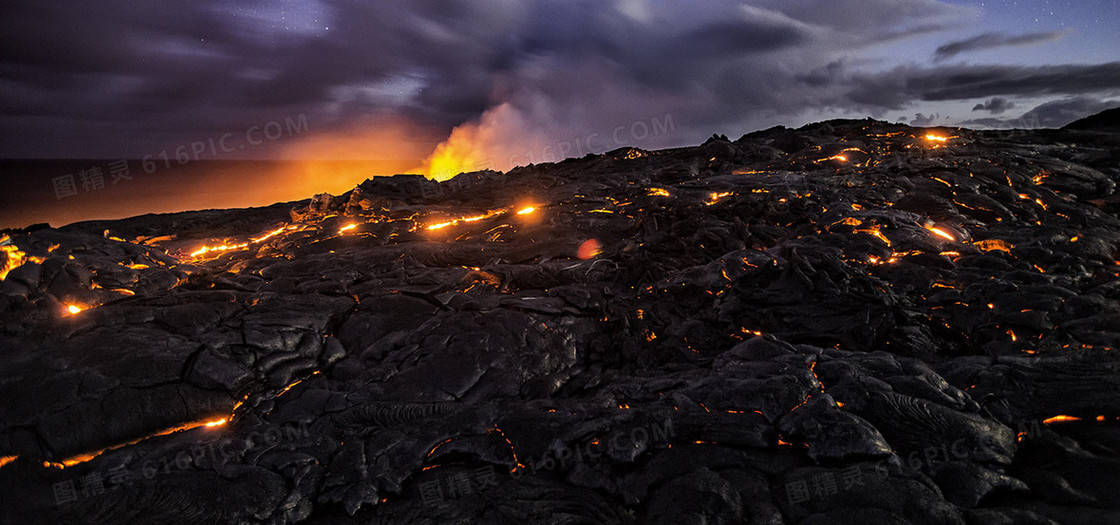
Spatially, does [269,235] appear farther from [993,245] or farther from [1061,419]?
[993,245]

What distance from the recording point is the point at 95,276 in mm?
8352

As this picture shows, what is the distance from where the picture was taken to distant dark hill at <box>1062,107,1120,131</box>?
21953 mm

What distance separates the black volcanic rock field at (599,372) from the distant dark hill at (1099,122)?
15.0 metres

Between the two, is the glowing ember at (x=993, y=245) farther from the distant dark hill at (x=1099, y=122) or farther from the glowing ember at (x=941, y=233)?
the distant dark hill at (x=1099, y=122)

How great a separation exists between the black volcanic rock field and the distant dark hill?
15.0m

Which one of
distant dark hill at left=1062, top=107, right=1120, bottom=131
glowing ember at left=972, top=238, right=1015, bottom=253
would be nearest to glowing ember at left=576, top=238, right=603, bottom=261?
glowing ember at left=972, top=238, right=1015, bottom=253

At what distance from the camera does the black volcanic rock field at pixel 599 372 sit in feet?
13.6

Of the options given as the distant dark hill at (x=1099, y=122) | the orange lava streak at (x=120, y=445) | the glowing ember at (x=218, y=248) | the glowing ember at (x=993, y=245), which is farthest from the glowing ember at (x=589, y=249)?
the distant dark hill at (x=1099, y=122)

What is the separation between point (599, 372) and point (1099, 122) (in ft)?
107

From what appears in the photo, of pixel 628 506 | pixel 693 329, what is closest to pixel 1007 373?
pixel 693 329

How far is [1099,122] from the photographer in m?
22.5

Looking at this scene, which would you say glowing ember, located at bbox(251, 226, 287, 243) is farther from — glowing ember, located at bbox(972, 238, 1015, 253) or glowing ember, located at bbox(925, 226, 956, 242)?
glowing ember, located at bbox(972, 238, 1015, 253)

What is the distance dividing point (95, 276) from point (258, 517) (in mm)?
7591

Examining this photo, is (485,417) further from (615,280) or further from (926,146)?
(926,146)
